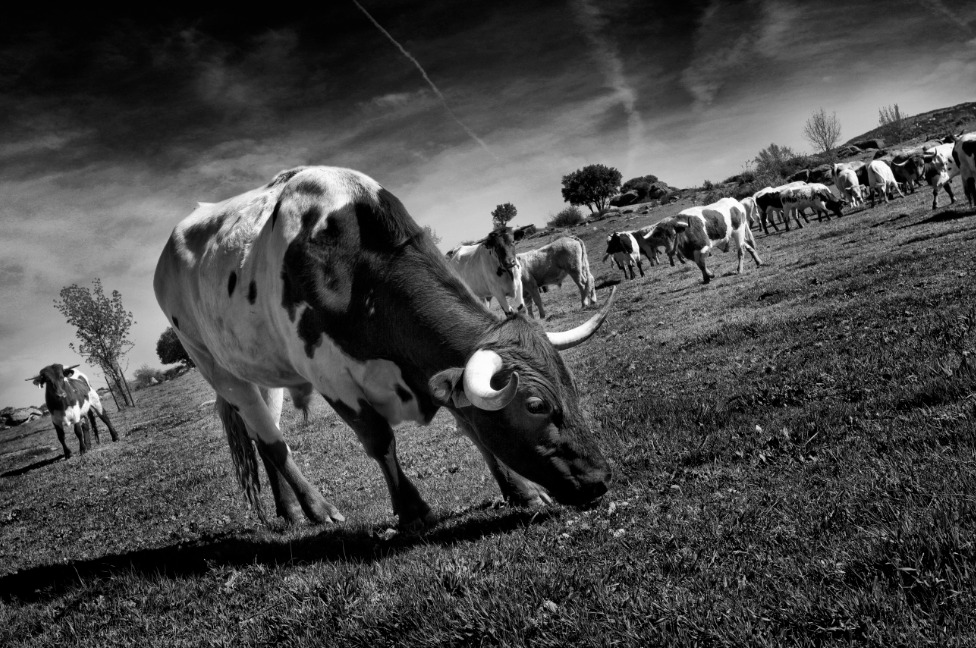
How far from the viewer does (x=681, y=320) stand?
14984mm

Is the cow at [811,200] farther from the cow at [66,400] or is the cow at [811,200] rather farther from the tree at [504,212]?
the tree at [504,212]

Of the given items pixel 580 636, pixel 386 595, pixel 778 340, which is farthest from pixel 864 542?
pixel 778 340

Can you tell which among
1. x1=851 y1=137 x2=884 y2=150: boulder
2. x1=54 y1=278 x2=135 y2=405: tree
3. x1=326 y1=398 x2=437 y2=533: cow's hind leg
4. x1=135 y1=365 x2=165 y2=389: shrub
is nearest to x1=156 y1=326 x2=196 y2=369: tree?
x1=135 y1=365 x2=165 y2=389: shrub

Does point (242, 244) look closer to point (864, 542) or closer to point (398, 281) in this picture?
point (398, 281)

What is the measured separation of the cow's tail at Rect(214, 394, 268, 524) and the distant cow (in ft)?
140

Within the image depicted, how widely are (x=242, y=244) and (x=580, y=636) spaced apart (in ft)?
→ 17.8

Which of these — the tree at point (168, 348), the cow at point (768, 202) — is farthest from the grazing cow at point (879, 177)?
the tree at point (168, 348)

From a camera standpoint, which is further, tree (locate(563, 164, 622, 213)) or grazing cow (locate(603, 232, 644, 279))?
tree (locate(563, 164, 622, 213))

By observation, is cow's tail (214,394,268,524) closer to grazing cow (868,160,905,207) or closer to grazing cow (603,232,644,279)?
grazing cow (603,232,644,279)

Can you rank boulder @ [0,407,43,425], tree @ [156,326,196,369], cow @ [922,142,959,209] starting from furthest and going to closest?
tree @ [156,326,196,369] < boulder @ [0,407,43,425] < cow @ [922,142,959,209]

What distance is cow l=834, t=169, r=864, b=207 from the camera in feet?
130

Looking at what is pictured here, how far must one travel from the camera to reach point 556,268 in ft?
95.0

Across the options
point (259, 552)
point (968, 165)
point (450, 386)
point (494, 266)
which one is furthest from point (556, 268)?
point (450, 386)

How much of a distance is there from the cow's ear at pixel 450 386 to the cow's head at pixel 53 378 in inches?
923
